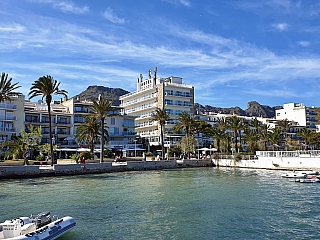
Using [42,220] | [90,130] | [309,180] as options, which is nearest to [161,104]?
[90,130]

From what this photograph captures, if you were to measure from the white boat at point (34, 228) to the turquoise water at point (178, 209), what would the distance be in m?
0.65

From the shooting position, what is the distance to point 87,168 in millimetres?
54562

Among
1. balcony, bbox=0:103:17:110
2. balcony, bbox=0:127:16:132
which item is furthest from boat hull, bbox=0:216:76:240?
balcony, bbox=0:103:17:110

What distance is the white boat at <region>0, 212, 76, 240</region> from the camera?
15.1 meters

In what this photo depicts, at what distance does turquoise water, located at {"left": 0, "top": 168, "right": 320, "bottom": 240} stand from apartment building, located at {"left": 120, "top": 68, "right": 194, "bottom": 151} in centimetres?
5942

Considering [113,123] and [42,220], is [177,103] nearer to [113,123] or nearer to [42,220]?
[113,123]

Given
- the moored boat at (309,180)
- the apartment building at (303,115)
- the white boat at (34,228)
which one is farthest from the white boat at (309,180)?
the apartment building at (303,115)

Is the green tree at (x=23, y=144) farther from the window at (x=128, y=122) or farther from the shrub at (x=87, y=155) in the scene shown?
the window at (x=128, y=122)

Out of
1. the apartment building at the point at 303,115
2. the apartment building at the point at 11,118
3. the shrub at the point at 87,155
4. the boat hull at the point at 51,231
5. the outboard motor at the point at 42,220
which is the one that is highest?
the apartment building at the point at 303,115

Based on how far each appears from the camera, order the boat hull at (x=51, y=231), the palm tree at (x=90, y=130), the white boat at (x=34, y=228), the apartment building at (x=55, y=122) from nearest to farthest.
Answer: the boat hull at (x=51, y=231), the white boat at (x=34, y=228), the palm tree at (x=90, y=130), the apartment building at (x=55, y=122)

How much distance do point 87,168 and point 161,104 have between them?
46402 mm

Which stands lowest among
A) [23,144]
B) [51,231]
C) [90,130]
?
[51,231]

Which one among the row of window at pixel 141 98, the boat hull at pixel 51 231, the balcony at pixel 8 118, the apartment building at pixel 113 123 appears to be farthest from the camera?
the row of window at pixel 141 98

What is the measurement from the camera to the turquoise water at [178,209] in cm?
1767
